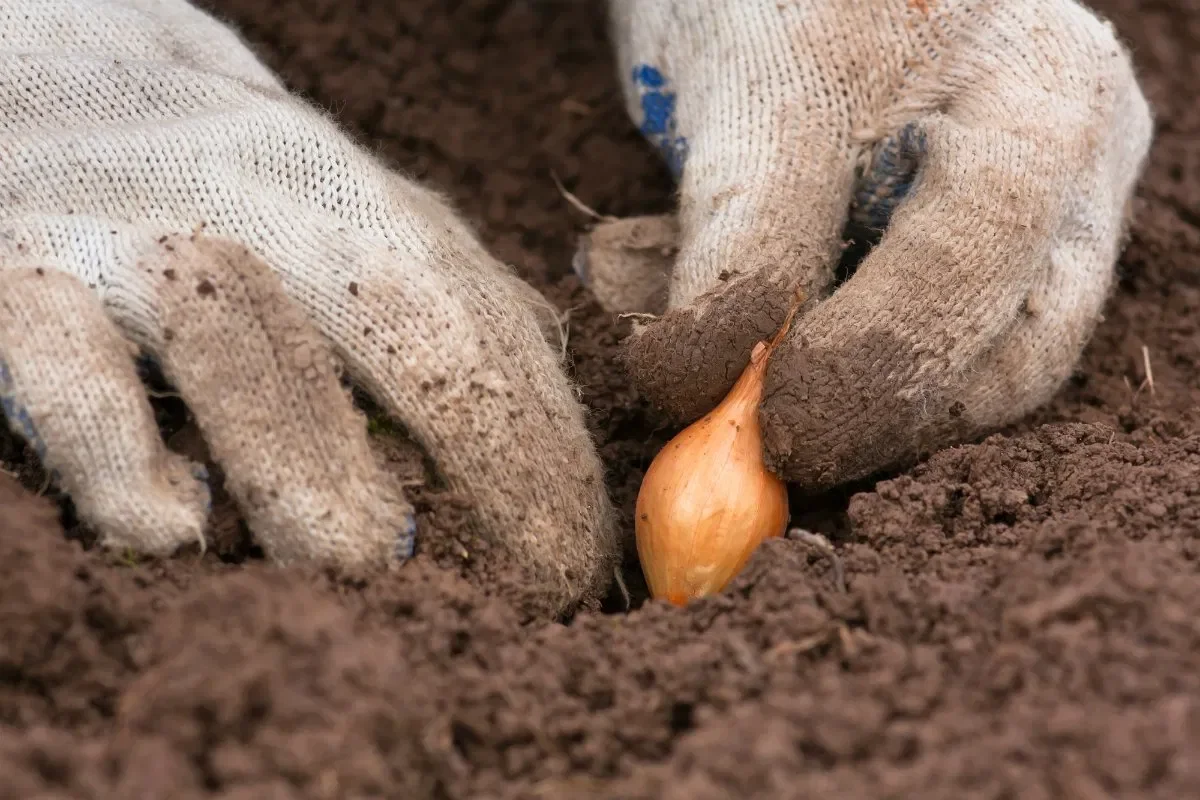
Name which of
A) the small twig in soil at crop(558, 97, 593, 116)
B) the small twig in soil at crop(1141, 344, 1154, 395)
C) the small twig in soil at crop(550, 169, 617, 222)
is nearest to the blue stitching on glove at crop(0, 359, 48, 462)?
the small twig in soil at crop(550, 169, 617, 222)

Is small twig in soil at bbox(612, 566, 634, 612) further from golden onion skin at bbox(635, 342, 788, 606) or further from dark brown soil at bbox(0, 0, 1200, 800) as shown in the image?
dark brown soil at bbox(0, 0, 1200, 800)

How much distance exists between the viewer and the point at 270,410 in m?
1.28

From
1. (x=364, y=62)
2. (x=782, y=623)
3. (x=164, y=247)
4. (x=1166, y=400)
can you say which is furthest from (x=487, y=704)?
(x=364, y=62)

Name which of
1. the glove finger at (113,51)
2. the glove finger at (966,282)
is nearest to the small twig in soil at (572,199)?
the glove finger at (113,51)

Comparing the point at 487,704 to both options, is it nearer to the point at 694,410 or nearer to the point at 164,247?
the point at 694,410

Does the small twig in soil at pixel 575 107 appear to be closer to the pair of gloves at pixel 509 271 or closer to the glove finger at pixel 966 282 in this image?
the pair of gloves at pixel 509 271

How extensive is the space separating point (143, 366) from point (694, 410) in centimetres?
70

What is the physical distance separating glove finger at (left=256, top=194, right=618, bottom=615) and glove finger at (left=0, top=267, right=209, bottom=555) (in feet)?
0.79

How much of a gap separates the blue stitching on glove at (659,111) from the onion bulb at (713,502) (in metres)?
0.55

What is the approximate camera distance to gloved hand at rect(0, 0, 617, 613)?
1267 millimetres

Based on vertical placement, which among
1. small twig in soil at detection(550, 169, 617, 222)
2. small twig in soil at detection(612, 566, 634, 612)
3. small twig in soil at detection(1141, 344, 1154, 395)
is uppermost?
small twig in soil at detection(1141, 344, 1154, 395)

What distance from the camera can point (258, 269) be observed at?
1340 mm

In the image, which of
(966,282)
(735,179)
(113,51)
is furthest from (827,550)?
(113,51)

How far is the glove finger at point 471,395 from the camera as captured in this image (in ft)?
4.51
